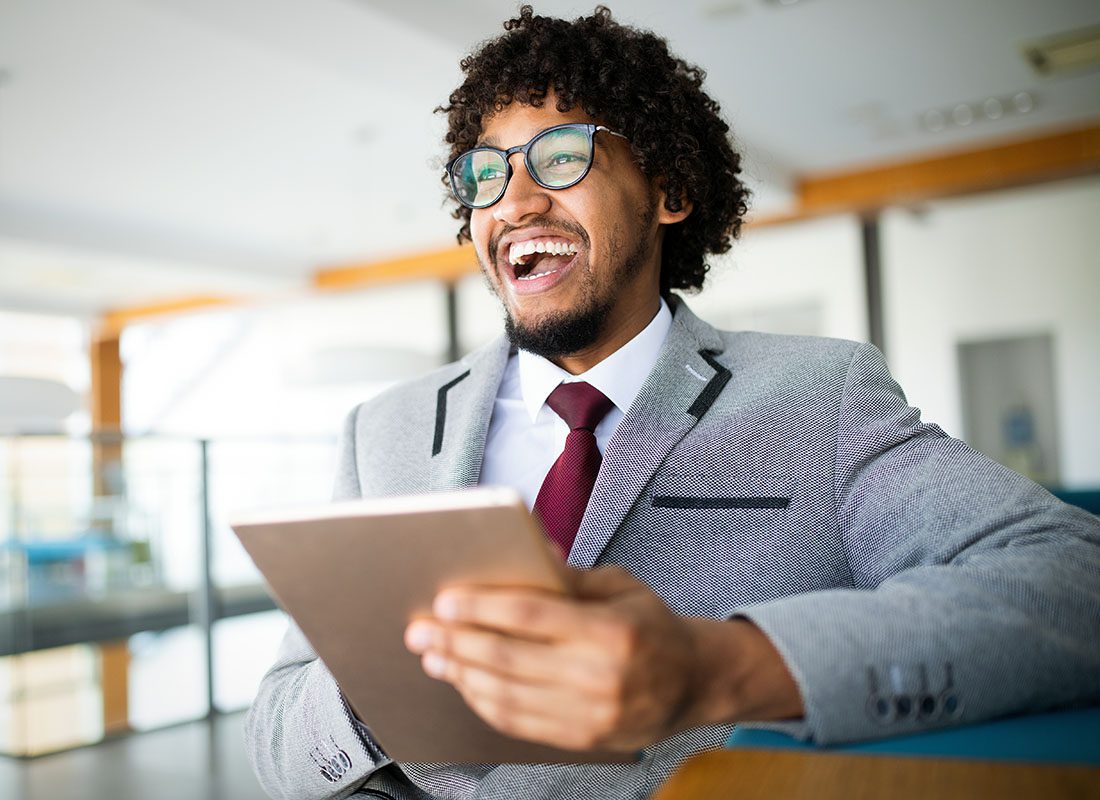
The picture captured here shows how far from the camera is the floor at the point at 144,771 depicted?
331 centimetres

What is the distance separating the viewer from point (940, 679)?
0.76 m

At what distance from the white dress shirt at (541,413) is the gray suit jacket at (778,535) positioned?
5 centimetres

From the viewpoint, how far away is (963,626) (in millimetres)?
790

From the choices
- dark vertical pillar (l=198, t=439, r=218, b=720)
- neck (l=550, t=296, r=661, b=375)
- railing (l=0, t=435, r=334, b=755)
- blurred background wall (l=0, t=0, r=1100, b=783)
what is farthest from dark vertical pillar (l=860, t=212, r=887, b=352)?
neck (l=550, t=296, r=661, b=375)

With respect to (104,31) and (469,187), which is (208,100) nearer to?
(104,31)

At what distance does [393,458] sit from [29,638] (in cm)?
399

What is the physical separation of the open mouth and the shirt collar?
0.13 m

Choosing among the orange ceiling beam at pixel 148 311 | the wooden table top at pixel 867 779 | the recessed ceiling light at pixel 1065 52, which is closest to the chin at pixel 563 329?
the wooden table top at pixel 867 779

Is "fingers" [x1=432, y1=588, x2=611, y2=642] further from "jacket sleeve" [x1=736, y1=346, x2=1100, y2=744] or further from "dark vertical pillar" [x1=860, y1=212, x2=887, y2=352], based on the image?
"dark vertical pillar" [x1=860, y1=212, x2=887, y2=352]

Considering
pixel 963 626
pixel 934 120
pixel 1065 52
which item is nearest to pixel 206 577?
pixel 963 626

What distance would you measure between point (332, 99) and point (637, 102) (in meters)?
4.86

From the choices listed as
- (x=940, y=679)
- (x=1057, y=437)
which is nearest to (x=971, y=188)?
(x=1057, y=437)

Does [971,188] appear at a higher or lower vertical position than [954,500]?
higher

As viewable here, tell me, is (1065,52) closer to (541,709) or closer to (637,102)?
(637,102)
